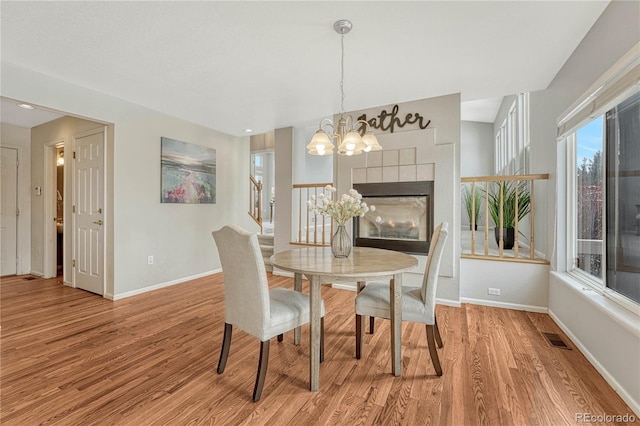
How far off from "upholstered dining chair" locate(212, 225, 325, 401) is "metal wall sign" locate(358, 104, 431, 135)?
2.63 meters

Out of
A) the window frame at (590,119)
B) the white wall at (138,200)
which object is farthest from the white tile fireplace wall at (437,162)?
the white wall at (138,200)

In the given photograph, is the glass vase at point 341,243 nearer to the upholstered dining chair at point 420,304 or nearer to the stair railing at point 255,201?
the upholstered dining chair at point 420,304

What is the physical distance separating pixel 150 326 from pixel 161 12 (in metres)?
2.59

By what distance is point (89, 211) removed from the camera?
384 centimetres

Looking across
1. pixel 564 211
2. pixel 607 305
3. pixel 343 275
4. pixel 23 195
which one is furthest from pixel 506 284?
pixel 23 195

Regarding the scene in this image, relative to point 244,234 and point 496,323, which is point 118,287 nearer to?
point 244,234

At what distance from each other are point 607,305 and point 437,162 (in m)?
2.00

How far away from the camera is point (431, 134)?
3443mm

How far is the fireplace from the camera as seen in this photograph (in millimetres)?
3523

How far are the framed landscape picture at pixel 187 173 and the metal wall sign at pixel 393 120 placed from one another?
2521 mm

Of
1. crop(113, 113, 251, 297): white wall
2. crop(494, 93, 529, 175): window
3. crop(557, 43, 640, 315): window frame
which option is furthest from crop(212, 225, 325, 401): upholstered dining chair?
crop(494, 93, 529, 175): window

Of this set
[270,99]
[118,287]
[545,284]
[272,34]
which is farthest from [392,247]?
[118,287]

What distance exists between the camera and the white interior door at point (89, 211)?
3674mm

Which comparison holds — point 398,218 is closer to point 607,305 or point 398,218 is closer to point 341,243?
point 341,243
